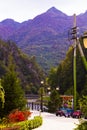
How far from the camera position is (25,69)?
180 metres

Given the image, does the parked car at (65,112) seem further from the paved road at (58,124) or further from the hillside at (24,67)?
the hillside at (24,67)

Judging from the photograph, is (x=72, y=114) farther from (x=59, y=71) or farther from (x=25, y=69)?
(x=25, y=69)

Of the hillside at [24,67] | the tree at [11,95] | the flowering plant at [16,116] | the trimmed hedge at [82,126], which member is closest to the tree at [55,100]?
the tree at [11,95]

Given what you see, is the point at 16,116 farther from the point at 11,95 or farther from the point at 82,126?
the point at 82,126

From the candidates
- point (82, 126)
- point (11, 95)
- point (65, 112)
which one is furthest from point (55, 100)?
point (82, 126)

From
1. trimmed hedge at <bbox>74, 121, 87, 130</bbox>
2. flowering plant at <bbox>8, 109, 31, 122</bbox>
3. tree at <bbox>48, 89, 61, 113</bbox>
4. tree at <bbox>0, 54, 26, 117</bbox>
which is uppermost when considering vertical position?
trimmed hedge at <bbox>74, 121, 87, 130</bbox>

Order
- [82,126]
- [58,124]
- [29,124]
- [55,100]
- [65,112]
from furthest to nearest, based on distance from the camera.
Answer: [55,100]
[65,112]
[58,124]
[29,124]
[82,126]

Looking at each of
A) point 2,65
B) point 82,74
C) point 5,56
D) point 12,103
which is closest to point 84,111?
point 12,103

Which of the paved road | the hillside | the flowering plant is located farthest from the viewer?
the hillside

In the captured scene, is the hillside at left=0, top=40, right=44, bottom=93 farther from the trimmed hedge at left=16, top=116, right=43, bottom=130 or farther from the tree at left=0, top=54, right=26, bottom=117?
the tree at left=0, top=54, right=26, bottom=117

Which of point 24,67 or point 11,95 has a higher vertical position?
point 24,67

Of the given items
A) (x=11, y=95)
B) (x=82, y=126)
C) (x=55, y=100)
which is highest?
(x=82, y=126)

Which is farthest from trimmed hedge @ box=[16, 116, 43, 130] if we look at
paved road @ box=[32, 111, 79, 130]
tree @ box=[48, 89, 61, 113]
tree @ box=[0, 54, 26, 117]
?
tree @ box=[48, 89, 61, 113]

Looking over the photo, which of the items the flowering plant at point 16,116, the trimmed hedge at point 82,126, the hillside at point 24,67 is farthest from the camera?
the hillside at point 24,67
